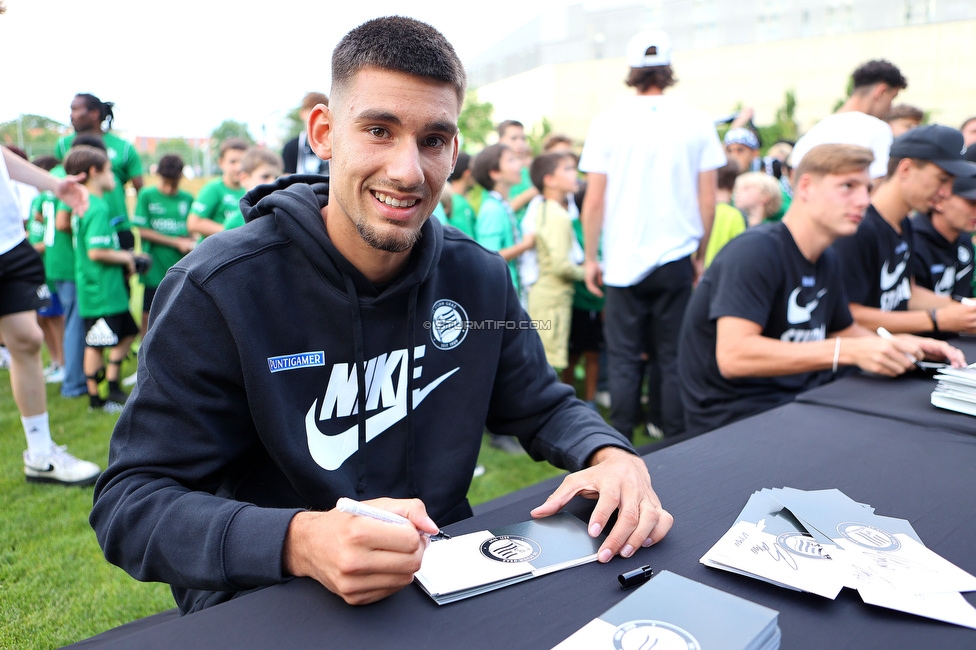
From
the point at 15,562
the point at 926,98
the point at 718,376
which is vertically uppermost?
the point at 926,98

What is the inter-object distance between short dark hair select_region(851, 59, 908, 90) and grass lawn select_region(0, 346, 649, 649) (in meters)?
3.63

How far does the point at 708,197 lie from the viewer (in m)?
3.88

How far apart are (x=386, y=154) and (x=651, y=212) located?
267 cm

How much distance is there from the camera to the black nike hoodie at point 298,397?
1.12m

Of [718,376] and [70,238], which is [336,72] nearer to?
[718,376]

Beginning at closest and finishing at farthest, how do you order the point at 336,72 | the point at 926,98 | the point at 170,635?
the point at 170,635
the point at 336,72
the point at 926,98

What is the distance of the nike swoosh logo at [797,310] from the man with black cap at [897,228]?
74 cm

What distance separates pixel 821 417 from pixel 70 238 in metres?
5.67

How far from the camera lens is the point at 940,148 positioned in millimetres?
3285

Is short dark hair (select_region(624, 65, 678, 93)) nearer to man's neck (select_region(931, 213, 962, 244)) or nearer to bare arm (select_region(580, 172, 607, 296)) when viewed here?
bare arm (select_region(580, 172, 607, 296))

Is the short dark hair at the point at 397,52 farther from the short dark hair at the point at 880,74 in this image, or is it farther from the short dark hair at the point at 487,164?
the short dark hair at the point at 880,74

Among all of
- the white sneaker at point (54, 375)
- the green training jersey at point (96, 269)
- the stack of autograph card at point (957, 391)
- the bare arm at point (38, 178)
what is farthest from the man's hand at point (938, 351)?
the white sneaker at point (54, 375)

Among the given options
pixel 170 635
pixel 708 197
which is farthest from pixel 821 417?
pixel 708 197

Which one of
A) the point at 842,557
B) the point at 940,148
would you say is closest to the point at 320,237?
the point at 842,557
